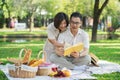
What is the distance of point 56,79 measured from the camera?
7383mm

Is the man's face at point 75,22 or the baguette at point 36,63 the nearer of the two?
the baguette at point 36,63

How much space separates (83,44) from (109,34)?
21.6 metres

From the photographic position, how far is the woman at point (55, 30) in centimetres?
862

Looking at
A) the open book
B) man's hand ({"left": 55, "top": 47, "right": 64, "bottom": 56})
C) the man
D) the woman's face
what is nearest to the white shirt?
the man

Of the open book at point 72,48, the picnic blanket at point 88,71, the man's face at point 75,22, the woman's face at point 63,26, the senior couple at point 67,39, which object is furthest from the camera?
the woman's face at point 63,26

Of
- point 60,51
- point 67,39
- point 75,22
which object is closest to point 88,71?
point 60,51

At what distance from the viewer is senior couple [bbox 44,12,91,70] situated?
8.57 metres

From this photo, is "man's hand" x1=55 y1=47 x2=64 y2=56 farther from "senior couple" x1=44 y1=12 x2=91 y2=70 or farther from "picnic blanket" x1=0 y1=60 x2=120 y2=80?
"picnic blanket" x1=0 y1=60 x2=120 y2=80

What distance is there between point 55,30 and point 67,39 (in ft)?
1.26

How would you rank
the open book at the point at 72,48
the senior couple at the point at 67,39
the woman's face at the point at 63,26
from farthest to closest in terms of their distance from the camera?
the woman's face at the point at 63,26
the senior couple at the point at 67,39
the open book at the point at 72,48

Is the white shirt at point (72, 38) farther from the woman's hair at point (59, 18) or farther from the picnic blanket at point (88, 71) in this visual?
the picnic blanket at point (88, 71)

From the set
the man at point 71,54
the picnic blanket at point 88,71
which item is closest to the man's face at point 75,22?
the man at point 71,54

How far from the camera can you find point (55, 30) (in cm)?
897

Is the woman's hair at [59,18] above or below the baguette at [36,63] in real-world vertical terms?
above
